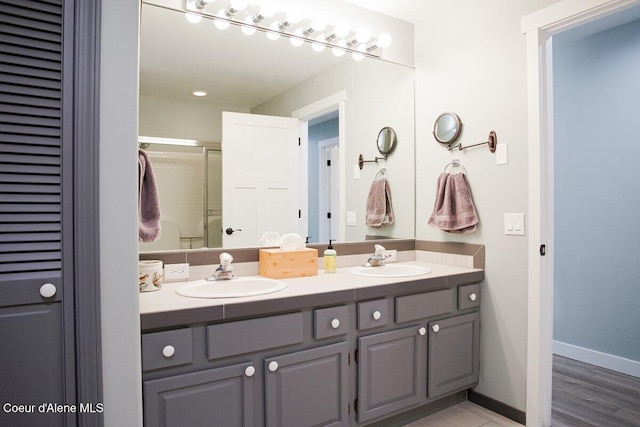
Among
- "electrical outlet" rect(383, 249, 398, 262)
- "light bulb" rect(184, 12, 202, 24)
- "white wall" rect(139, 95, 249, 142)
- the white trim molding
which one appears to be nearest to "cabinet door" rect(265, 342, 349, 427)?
"electrical outlet" rect(383, 249, 398, 262)

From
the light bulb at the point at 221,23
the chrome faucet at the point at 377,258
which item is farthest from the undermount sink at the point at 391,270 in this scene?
the light bulb at the point at 221,23

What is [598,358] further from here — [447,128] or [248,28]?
[248,28]

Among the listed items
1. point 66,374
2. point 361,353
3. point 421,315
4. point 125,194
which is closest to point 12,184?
point 125,194

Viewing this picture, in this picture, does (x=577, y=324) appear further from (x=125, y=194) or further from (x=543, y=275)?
(x=125, y=194)

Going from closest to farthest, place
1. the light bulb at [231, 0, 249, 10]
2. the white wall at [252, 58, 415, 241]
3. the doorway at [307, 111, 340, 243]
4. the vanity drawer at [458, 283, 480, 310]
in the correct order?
1. the light bulb at [231, 0, 249, 10]
2. the vanity drawer at [458, 283, 480, 310]
3. the doorway at [307, 111, 340, 243]
4. the white wall at [252, 58, 415, 241]

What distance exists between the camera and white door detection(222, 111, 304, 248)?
215 cm

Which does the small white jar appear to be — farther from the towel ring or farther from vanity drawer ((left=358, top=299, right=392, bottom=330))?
the towel ring

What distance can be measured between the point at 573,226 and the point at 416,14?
202 cm

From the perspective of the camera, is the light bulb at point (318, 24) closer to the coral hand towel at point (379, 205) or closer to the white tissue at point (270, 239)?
the coral hand towel at point (379, 205)

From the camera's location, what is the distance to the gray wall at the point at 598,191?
2.70 metres

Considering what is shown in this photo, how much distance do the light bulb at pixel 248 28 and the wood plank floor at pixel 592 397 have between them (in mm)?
2719

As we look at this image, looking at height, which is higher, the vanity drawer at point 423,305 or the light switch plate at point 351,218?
the light switch plate at point 351,218

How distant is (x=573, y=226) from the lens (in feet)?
9.93

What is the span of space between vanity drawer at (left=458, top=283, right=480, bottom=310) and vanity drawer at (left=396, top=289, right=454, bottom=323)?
0.23ft
